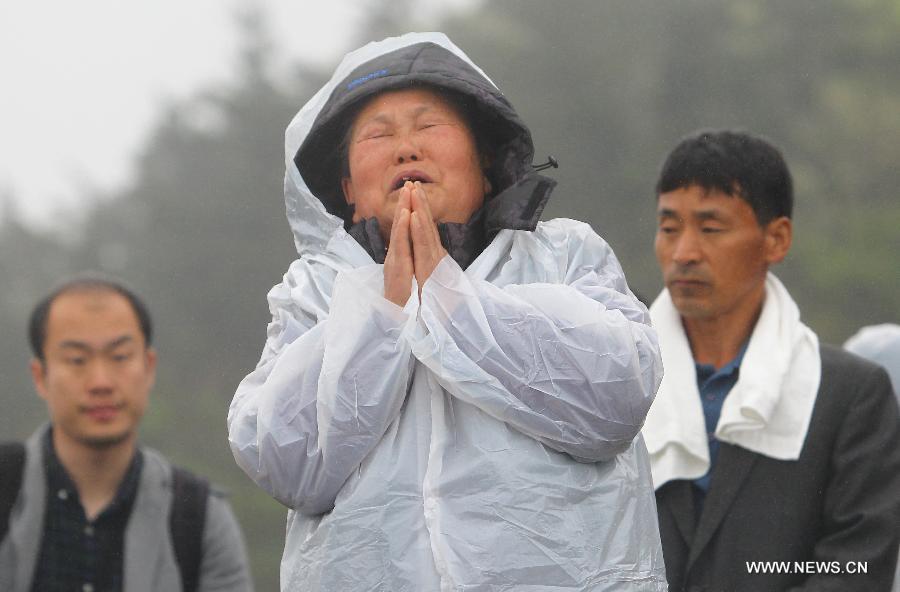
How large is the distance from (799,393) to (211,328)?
69.0 ft

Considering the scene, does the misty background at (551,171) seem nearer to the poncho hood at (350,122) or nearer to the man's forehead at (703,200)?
the man's forehead at (703,200)

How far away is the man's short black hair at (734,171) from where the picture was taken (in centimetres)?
401

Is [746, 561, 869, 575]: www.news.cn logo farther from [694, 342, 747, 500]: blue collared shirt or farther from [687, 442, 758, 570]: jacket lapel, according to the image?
[694, 342, 747, 500]: blue collared shirt

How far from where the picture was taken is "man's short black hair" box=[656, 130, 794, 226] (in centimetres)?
401

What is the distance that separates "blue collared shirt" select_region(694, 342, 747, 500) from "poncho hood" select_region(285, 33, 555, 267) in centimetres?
108

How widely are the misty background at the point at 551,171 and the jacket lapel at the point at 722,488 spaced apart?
1697 centimetres

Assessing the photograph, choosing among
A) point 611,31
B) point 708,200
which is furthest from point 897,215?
point 708,200

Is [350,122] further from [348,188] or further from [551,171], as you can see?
[551,171]

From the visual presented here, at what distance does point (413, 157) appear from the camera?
9.38 feet

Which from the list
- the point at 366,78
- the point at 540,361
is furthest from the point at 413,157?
the point at 540,361

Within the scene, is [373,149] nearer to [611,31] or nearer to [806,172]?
[806,172]

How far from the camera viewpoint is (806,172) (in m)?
22.6

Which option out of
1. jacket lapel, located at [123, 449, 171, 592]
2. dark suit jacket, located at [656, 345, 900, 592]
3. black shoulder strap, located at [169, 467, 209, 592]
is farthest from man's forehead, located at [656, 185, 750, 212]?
jacket lapel, located at [123, 449, 171, 592]

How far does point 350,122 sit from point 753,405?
1.29 m
